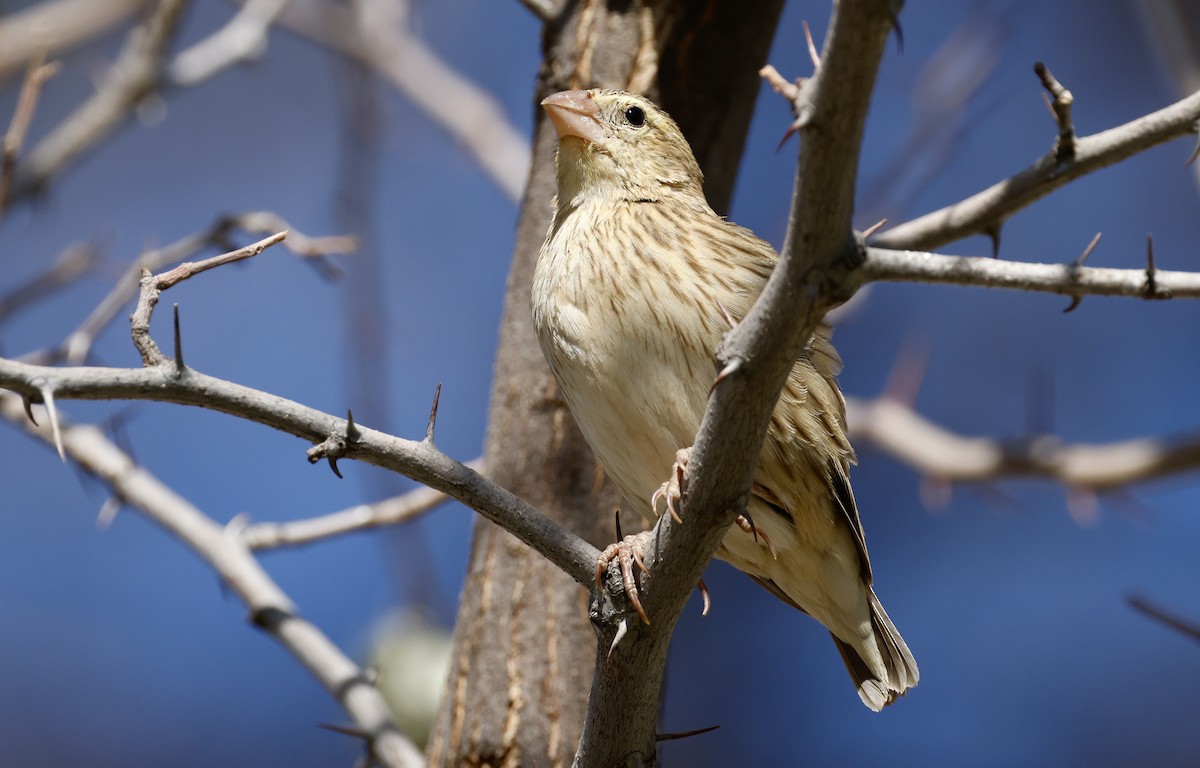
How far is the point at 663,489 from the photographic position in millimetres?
2299

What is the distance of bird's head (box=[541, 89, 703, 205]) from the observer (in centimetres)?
322

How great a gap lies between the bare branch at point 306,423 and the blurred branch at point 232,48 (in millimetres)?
2674

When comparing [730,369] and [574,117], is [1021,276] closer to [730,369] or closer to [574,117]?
[730,369]

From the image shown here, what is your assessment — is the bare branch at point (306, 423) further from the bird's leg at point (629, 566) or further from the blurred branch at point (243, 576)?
the blurred branch at point (243, 576)

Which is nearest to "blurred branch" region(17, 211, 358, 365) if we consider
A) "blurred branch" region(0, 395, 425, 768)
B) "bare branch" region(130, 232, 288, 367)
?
"blurred branch" region(0, 395, 425, 768)

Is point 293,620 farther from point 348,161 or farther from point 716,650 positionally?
point 716,650

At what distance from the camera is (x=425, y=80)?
6.98 m

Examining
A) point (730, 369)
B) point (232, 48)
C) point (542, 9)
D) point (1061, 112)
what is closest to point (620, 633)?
point (730, 369)

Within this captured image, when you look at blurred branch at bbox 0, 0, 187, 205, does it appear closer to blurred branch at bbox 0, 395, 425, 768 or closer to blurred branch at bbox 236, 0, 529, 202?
blurred branch at bbox 0, 395, 425, 768

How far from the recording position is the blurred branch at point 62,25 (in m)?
5.20

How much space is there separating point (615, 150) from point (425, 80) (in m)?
4.06

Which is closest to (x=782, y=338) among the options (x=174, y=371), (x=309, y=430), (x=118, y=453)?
(x=309, y=430)

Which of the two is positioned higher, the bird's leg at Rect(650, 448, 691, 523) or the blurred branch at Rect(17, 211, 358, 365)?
the blurred branch at Rect(17, 211, 358, 365)

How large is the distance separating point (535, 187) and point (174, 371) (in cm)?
196
